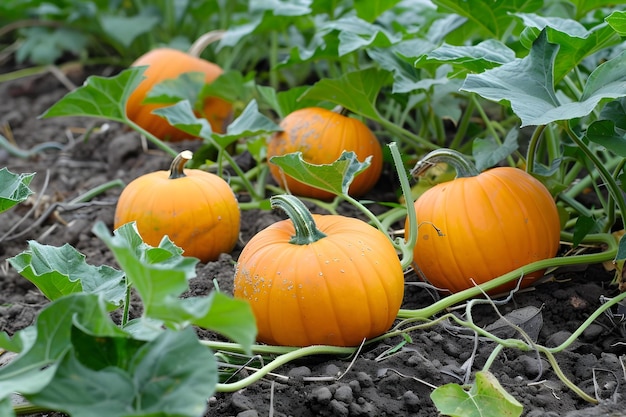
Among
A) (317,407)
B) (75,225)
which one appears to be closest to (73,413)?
(317,407)

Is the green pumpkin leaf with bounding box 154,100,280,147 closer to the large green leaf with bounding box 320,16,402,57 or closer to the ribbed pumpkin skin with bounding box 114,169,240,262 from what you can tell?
the ribbed pumpkin skin with bounding box 114,169,240,262

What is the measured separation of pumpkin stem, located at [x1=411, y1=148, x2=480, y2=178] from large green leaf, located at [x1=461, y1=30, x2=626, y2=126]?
0.34 meters

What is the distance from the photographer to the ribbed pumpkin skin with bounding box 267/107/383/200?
2850mm

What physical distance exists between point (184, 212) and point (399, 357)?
36.7 inches

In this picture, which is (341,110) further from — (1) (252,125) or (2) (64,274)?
(2) (64,274)

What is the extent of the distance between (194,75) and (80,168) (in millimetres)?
741

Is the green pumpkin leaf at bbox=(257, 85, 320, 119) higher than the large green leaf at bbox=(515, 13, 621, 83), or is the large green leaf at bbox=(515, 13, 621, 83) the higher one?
the large green leaf at bbox=(515, 13, 621, 83)

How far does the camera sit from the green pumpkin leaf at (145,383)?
4.01ft

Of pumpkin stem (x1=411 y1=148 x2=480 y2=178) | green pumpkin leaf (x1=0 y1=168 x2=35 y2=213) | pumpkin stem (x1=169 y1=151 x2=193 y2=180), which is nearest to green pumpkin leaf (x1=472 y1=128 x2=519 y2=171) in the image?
pumpkin stem (x1=411 y1=148 x2=480 y2=178)

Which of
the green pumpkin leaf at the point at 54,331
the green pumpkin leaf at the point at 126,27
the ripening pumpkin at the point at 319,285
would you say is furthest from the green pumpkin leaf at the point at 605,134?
the green pumpkin leaf at the point at 126,27

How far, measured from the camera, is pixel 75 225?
3.03 metres

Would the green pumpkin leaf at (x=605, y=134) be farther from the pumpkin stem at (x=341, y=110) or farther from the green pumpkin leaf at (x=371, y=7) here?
the green pumpkin leaf at (x=371, y=7)

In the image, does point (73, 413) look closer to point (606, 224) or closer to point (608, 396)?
point (608, 396)

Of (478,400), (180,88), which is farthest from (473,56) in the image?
(180,88)
